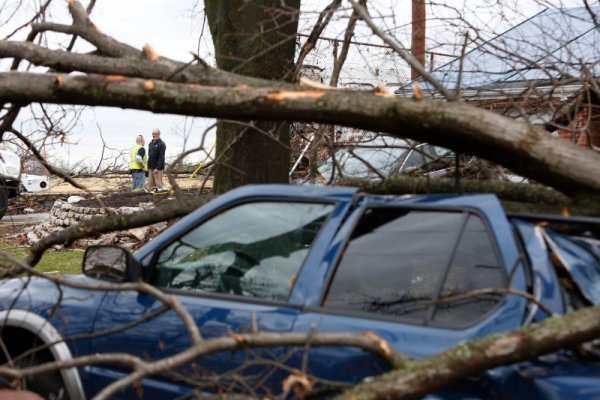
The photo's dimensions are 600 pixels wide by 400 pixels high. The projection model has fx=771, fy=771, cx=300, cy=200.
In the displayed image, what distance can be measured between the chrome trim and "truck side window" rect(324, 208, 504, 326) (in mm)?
1430

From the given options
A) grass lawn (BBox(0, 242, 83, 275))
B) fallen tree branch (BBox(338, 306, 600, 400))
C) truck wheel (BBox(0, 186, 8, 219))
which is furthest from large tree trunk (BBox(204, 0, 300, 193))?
fallen tree branch (BBox(338, 306, 600, 400))

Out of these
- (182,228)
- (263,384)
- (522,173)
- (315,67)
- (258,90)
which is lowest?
(263,384)

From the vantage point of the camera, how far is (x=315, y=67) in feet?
27.7

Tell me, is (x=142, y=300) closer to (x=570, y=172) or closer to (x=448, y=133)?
(x=448, y=133)

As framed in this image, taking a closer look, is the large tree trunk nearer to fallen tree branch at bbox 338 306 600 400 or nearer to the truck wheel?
the truck wheel

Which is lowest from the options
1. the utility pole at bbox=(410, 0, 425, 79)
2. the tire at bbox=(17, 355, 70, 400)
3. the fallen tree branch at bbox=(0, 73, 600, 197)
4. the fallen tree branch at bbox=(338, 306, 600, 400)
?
the tire at bbox=(17, 355, 70, 400)

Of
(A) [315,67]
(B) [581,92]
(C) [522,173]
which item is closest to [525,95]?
(B) [581,92]

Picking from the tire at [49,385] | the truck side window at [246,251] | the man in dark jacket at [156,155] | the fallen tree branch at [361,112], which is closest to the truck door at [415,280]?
the truck side window at [246,251]

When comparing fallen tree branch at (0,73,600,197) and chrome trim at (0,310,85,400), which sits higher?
fallen tree branch at (0,73,600,197)

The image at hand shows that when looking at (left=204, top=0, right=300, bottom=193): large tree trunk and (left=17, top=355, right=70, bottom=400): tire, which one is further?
(left=204, top=0, right=300, bottom=193): large tree trunk

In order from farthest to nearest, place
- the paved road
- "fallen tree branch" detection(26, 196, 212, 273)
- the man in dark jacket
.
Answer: the man in dark jacket
the paved road
"fallen tree branch" detection(26, 196, 212, 273)

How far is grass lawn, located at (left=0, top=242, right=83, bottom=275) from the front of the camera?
397 inches

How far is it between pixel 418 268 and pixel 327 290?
0.40m

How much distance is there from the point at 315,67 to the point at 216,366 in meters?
5.62
